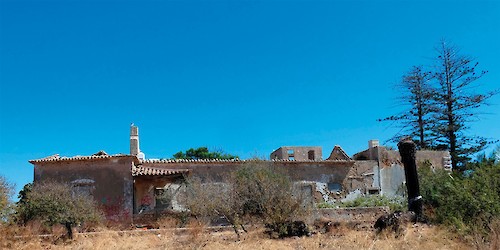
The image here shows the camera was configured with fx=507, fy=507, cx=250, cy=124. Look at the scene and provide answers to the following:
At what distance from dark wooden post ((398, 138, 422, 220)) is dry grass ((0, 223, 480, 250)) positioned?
5.36ft

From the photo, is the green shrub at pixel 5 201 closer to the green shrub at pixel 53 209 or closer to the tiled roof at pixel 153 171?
the green shrub at pixel 53 209

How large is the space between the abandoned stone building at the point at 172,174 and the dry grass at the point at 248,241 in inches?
237

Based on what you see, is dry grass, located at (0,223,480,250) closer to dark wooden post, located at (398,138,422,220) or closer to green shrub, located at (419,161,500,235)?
green shrub, located at (419,161,500,235)

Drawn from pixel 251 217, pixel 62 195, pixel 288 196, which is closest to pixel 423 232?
pixel 288 196

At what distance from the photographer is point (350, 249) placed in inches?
519

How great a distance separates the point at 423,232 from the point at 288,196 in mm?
4629

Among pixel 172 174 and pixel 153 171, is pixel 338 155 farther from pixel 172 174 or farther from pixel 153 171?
pixel 153 171

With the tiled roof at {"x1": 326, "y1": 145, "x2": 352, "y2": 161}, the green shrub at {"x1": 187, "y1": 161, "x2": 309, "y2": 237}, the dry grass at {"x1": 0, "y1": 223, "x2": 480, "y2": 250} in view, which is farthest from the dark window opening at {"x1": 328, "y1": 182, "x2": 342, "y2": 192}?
the dry grass at {"x1": 0, "y1": 223, "x2": 480, "y2": 250}

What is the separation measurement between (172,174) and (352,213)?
8.63m

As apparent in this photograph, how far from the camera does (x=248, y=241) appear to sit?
15.4 meters

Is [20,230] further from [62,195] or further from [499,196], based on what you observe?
[499,196]

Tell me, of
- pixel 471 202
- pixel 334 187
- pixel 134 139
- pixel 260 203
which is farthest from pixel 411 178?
pixel 134 139

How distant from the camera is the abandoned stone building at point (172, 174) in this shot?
79.9 ft

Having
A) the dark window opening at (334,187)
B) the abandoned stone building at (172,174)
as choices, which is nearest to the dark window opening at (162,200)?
the abandoned stone building at (172,174)
